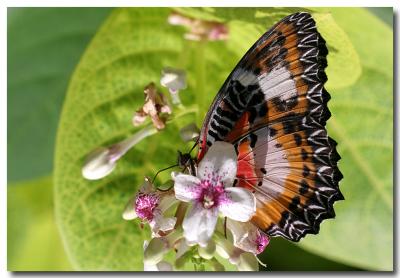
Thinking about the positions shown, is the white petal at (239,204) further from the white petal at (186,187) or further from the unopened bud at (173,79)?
the unopened bud at (173,79)

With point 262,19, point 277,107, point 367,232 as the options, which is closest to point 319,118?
point 277,107

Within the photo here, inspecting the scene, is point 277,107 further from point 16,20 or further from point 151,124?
point 16,20

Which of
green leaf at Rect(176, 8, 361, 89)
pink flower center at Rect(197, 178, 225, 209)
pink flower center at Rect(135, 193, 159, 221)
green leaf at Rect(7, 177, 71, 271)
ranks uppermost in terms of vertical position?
green leaf at Rect(176, 8, 361, 89)

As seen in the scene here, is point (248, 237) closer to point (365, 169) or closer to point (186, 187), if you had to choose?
point (186, 187)

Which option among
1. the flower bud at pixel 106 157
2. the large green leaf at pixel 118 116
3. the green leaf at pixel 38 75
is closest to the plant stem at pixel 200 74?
the large green leaf at pixel 118 116

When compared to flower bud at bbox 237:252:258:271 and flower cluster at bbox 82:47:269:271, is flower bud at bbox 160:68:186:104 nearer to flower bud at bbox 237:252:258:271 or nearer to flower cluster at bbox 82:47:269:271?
flower cluster at bbox 82:47:269:271

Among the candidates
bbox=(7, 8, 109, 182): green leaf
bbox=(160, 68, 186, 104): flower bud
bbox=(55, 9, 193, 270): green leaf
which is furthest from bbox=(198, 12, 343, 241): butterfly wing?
bbox=(7, 8, 109, 182): green leaf
